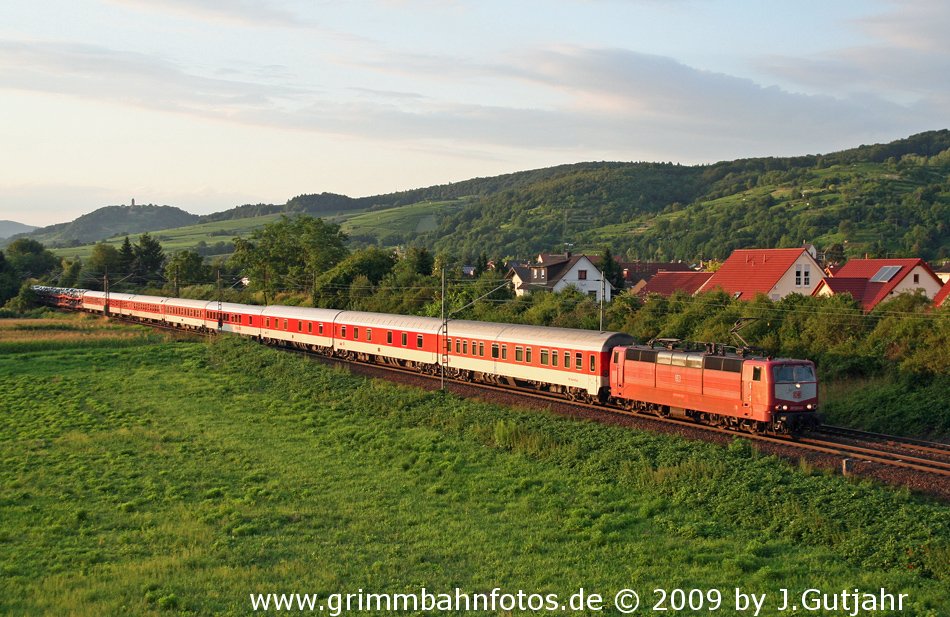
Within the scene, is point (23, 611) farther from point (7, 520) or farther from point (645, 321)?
point (645, 321)

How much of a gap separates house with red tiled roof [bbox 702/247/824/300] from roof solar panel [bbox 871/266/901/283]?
13.3 feet

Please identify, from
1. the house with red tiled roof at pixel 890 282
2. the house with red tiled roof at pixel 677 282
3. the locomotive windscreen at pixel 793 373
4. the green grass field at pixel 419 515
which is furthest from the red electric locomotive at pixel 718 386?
the house with red tiled roof at pixel 677 282

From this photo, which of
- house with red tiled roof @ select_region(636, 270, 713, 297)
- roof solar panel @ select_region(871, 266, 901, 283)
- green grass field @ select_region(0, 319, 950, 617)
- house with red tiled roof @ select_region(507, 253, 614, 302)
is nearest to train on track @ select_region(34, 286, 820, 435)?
green grass field @ select_region(0, 319, 950, 617)

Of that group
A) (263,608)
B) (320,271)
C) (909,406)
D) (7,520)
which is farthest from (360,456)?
(320,271)

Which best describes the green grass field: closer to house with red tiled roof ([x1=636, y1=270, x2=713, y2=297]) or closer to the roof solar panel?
the roof solar panel

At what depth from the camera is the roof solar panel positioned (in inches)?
2502

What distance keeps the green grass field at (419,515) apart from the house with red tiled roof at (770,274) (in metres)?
37.5

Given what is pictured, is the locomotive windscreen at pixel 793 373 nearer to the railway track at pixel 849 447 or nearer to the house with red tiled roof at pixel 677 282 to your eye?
the railway track at pixel 849 447

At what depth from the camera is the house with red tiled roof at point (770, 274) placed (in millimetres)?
63781

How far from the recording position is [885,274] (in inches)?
2539

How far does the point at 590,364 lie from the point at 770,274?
3545 cm

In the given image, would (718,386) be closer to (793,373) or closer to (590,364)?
(793,373)

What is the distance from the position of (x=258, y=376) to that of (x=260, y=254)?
6071 cm

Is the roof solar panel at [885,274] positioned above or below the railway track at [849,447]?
above
